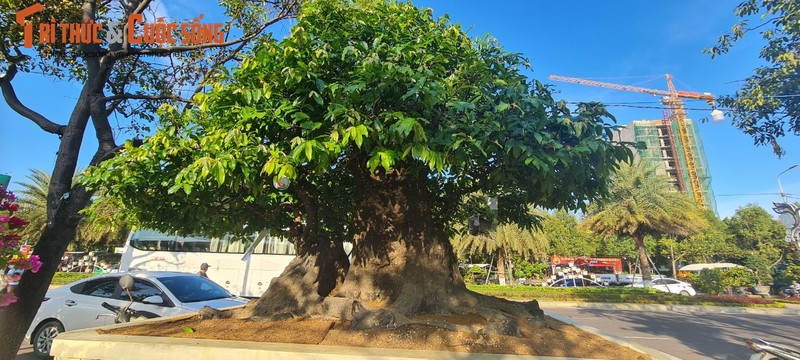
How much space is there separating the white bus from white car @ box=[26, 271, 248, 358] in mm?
8614

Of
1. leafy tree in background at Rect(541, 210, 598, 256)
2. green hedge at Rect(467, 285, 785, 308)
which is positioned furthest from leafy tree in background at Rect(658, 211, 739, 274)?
green hedge at Rect(467, 285, 785, 308)

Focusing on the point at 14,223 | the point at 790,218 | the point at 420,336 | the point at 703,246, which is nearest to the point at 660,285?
the point at 703,246

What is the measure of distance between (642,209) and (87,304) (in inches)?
994

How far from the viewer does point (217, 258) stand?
1703cm

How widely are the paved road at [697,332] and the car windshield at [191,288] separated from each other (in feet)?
23.4

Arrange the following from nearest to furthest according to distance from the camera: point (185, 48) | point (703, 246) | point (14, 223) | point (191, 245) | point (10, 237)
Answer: point (10, 237), point (14, 223), point (185, 48), point (191, 245), point (703, 246)

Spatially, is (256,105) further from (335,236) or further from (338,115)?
(335,236)

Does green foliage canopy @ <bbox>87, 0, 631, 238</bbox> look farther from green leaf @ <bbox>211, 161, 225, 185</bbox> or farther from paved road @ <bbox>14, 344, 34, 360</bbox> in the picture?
paved road @ <bbox>14, 344, 34, 360</bbox>

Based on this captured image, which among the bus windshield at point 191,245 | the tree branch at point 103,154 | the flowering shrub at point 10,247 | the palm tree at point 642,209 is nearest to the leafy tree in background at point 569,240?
the palm tree at point 642,209

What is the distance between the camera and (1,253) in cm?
345

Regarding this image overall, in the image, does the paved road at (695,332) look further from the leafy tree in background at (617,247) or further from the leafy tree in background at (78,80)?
the leafy tree in background at (617,247)

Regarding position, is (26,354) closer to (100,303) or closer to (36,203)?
(100,303)

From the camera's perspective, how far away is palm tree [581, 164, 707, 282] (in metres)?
23.3

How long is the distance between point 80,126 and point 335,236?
3.63m
